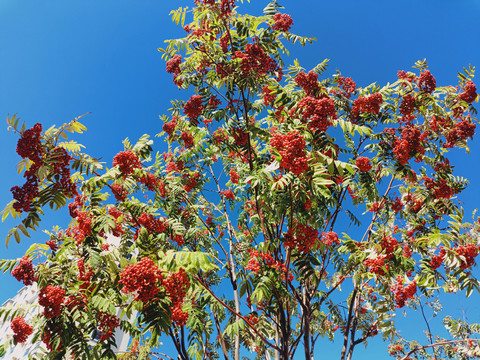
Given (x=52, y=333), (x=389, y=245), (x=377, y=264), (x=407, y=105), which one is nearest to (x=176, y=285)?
(x=52, y=333)

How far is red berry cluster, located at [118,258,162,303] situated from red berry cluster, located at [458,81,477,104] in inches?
282

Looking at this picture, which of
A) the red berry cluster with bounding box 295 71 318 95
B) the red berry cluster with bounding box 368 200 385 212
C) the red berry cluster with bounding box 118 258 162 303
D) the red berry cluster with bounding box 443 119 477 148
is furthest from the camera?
the red berry cluster with bounding box 368 200 385 212

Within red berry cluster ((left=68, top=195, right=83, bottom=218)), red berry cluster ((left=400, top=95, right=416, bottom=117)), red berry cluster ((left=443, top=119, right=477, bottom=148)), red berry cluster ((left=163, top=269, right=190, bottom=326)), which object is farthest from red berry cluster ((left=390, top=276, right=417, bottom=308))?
red berry cluster ((left=68, top=195, right=83, bottom=218))

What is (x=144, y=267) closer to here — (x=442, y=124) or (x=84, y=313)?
(x=84, y=313)

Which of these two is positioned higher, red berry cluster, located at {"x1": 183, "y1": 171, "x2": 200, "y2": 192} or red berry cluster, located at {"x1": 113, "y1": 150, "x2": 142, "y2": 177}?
red berry cluster, located at {"x1": 183, "y1": 171, "x2": 200, "y2": 192}

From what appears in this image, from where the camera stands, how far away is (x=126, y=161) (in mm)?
5230

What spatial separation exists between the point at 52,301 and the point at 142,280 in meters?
2.02

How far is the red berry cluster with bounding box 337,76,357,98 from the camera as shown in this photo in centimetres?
694

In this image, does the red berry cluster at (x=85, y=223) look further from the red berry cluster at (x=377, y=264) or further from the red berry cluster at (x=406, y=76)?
the red berry cluster at (x=406, y=76)

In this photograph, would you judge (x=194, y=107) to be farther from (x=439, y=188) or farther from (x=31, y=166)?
(x=439, y=188)

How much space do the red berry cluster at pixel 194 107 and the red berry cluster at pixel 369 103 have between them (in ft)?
11.5

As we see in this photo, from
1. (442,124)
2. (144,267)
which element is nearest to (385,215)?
(442,124)

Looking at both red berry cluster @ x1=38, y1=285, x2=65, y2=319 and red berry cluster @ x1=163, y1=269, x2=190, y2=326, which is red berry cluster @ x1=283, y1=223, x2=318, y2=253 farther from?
red berry cluster @ x1=38, y1=285, x2=65, y2=319

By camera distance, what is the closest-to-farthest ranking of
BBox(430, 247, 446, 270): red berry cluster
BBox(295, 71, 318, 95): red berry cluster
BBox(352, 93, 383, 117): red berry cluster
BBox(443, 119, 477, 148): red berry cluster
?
BBox(430, 247, 446, 270): red berry cluster, BBox(295, 71, 318, 95): red berry cluster, BBox(352, 93, 383, 117): red berry cluster, BBox(443, 119, 477, 148): red berry cluster
